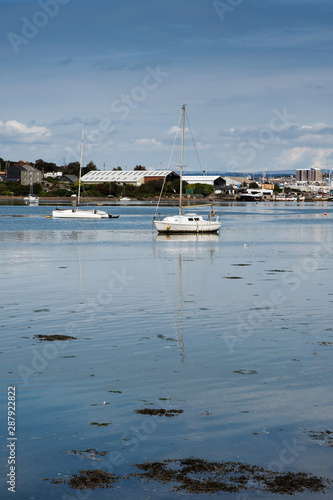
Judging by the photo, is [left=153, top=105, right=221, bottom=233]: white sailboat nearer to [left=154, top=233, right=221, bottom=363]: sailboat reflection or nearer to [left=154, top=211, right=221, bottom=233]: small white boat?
[left=154, top=211, right=221, bottom=233]: small white boat

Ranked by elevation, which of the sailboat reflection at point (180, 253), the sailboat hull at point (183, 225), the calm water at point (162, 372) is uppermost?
the sailboat hull at point (183, 225)

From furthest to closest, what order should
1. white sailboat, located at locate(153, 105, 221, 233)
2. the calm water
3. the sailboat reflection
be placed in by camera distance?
white sailboat, located at locate(153, 105, 221, 233) < the sailboat reflection < the calm water

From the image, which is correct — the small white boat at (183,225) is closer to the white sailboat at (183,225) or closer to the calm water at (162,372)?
the white sailboat at (183,225)

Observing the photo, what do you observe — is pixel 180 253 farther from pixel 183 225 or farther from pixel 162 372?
pixel 162 372

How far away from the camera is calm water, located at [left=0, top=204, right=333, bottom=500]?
10727 mm

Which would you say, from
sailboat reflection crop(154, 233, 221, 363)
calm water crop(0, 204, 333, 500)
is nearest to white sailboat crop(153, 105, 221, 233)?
sailboat reflection crop(154, 233, 221, 363)

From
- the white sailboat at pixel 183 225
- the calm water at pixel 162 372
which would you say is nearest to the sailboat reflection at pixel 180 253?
A: the calm water at pixel 162 372

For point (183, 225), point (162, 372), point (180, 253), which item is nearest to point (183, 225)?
point (183, 225)

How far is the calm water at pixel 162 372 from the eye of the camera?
35.2 feet

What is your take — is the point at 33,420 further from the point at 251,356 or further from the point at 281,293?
the point at 281,293

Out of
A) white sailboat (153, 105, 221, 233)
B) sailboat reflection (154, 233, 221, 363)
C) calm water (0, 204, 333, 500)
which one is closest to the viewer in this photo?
calm water (0, 204, 333, 500)

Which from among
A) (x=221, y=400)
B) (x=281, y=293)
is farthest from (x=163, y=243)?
(x=221, y=400)

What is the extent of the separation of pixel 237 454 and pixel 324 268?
30167 millimetres

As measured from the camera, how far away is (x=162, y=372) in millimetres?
15773
